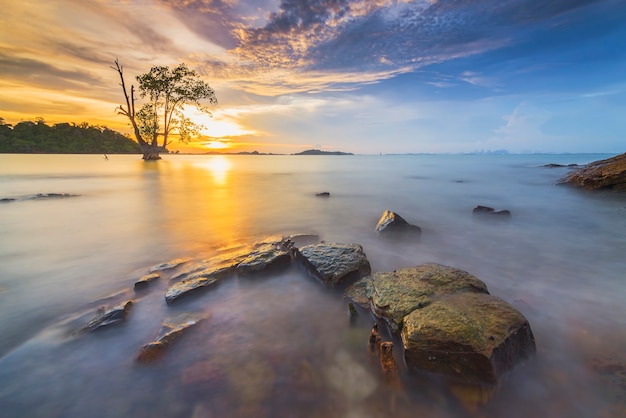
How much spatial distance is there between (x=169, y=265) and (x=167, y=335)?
2474 mm

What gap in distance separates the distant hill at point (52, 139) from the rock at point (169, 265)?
10952 cm

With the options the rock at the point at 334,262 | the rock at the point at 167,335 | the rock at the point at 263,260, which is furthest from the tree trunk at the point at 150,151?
the rock at the point at 167,335

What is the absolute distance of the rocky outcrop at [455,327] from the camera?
8.31 feet

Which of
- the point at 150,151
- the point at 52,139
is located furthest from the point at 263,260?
the point at 52,139

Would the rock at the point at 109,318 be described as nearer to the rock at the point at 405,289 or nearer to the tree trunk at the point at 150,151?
the rock at the point at 405,289

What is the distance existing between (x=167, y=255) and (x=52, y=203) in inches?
415

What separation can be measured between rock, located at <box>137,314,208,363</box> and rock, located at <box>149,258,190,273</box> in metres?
1.93

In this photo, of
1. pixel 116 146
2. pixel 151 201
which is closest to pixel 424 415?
pixel 151 201

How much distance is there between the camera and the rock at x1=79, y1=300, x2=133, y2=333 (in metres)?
3.34

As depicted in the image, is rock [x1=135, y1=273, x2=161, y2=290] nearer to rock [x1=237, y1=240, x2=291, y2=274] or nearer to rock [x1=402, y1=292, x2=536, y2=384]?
rock [x1=237, y1=240, x2=291, y2=274]

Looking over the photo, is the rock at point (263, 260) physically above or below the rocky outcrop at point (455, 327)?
below

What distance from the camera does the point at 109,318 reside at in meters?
3.44

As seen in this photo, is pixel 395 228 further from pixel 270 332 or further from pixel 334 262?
pixel 270 332

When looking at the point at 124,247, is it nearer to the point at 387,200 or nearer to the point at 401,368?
the point at 401,368
